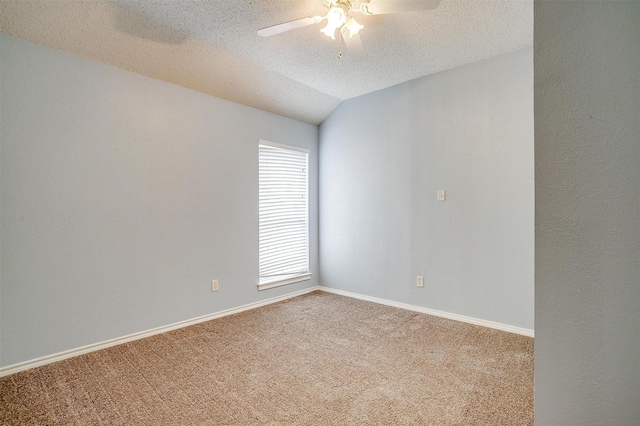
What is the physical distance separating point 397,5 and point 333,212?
2.77 meters

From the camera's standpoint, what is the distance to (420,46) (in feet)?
9.17

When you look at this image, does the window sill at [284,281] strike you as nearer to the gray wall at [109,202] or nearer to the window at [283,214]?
the window at [283,214]

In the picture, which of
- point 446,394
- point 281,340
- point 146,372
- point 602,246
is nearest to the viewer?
point 602,246

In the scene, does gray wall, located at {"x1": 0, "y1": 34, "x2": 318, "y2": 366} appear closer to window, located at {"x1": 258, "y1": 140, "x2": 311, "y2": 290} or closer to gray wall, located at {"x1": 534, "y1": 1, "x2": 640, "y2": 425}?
window, located at {"x1": 258, "y1": 140, "x2": 311, "y2": 290}

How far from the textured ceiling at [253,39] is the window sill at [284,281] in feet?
7.03

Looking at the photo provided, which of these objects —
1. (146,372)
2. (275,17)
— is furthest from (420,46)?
(146,372)

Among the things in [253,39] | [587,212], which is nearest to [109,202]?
[253,39]

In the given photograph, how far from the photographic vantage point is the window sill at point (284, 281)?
3.81m

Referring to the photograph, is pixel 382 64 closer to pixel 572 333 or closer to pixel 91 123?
pixel 91 123

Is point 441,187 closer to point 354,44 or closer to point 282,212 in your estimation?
point 354,44

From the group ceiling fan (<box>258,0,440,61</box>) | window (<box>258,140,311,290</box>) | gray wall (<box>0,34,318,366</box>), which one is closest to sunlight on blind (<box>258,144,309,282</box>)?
window (<box>258,140,311,290</box>)

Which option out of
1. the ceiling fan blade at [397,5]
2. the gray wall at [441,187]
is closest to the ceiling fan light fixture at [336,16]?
the ceiling fan blade at [397,5]

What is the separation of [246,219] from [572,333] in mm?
3188

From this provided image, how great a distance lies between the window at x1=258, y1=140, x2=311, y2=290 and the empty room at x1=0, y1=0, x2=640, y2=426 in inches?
1.3
